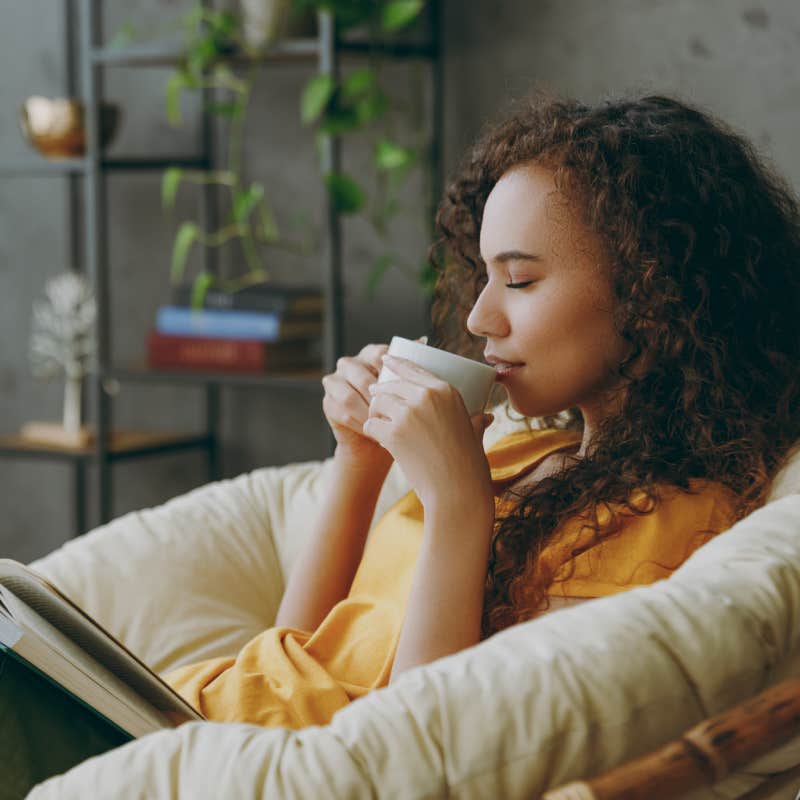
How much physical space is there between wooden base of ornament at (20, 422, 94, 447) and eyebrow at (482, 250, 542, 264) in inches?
71.0

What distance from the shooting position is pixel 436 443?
107 centimetres

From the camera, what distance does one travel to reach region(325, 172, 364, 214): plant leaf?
2354mm

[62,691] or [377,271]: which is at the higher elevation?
[377,271]

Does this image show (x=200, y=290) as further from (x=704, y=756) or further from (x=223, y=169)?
(x=704, y=756)

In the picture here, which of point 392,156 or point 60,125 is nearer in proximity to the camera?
point 392,156

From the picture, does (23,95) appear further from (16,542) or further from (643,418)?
(643,418)

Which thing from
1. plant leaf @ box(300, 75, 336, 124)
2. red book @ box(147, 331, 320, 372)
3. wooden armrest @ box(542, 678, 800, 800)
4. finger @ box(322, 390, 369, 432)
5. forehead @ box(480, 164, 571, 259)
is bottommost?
red book @ box(147, 331, 320, 372)

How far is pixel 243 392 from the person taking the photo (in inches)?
117

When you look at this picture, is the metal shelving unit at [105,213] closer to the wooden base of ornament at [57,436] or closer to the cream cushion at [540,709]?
the wooden base of ornament at [57,436]

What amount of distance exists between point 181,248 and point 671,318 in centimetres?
172

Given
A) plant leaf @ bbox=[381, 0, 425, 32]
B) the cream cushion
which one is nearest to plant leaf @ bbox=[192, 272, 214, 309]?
plant leaf @ bbox=[381, 0, 425, 32]

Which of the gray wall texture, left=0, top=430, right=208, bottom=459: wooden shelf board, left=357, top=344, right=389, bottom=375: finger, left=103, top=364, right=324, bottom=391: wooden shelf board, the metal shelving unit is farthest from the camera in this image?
left=0, top=430, right=208, bottom=459: wooden shelf board

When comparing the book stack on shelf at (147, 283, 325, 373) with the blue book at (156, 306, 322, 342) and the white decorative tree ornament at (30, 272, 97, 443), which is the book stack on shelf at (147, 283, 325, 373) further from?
the white decorative tree ornament at (30, 272, 97, 443)

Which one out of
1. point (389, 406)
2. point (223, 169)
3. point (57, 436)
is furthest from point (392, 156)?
point (389, 406)
